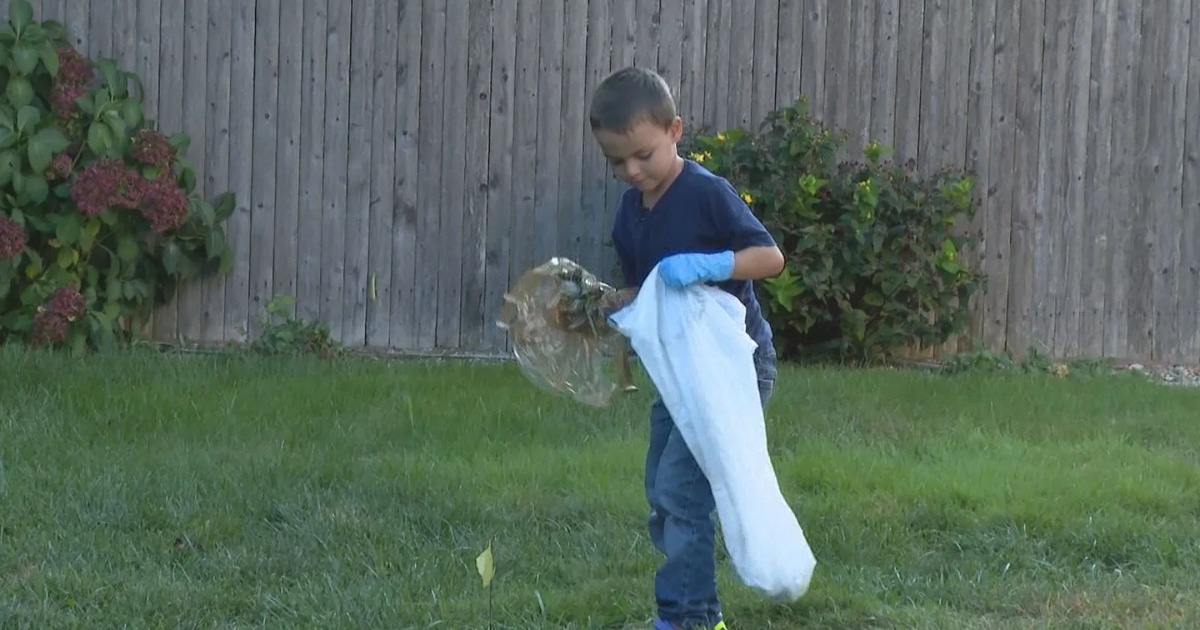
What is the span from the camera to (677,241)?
3828 mm

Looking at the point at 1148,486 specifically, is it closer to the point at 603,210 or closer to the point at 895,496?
the point at 895,496

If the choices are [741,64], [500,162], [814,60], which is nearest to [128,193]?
[500,162]

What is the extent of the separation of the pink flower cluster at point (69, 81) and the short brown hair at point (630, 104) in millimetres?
4733

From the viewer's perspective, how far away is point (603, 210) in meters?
8.24

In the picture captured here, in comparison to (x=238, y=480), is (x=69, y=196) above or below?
above

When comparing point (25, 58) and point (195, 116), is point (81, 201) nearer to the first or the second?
point (25, 58)

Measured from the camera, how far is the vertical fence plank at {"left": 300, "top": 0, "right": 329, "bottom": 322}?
8133mm

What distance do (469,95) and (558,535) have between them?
3872 millimetres

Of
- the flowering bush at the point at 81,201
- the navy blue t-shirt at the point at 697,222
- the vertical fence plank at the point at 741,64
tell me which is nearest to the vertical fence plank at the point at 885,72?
the vertical fence plank at the point at 741,64

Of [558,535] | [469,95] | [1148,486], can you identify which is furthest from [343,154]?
[1148,486]

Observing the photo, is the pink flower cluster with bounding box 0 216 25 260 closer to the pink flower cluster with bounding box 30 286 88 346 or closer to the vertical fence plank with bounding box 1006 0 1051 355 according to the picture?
the pink flower cluster with bounding box 30 286 88 346

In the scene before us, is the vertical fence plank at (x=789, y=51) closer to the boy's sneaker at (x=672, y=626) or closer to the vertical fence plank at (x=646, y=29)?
the vertical fence plank at (x=646, y=29)

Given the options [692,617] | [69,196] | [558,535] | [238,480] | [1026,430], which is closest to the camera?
[692,617]

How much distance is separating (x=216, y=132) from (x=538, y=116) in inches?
69.3
